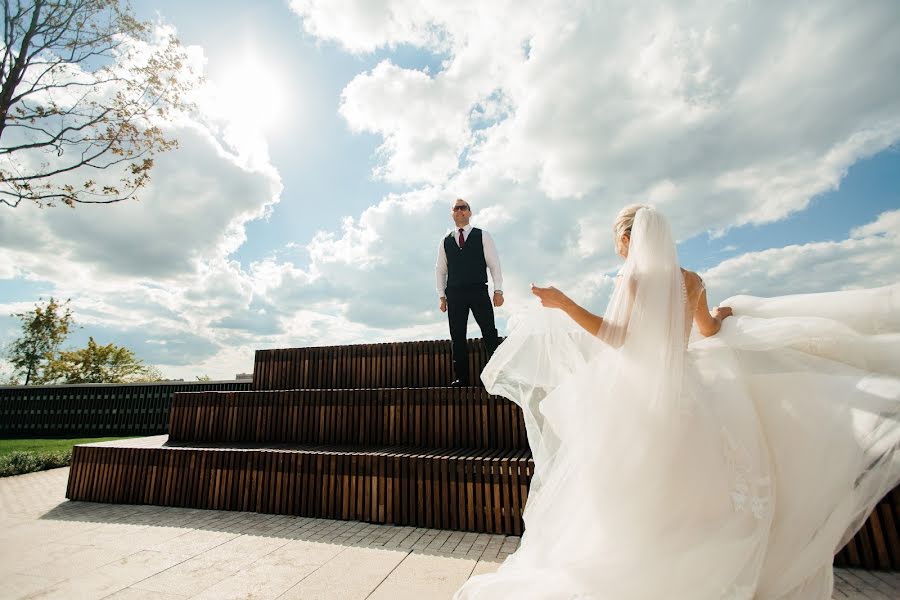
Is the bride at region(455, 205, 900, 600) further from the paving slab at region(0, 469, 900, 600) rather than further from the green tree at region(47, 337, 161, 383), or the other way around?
the green tree at region(47, 337, 161, 383)

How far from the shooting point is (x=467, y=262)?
5.25m

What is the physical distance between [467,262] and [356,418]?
250cm

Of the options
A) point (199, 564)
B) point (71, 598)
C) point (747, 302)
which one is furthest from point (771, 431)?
point (71, 598)

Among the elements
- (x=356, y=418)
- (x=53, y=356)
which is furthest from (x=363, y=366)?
(x=53, y=356)

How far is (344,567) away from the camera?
3.00 meters

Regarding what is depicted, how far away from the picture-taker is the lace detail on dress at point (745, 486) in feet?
5.57

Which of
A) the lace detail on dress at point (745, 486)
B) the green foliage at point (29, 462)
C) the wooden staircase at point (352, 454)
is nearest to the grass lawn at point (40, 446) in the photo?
the green foliage at point (29, 462)

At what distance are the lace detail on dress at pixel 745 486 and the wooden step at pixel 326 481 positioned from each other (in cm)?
202

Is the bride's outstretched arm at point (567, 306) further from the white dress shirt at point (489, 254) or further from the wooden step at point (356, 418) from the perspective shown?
the white dress shirt at point (489, 254)

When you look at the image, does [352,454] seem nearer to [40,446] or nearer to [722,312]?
[722,312]

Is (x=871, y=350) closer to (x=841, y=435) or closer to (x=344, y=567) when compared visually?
(x=841, y=435)

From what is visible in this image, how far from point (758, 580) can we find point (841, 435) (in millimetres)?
741

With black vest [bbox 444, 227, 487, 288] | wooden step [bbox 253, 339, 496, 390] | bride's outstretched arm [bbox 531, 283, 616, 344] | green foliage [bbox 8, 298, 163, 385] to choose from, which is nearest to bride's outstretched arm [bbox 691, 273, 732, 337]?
bride's outstretched arm [bbox 531, 283, 616, 344]

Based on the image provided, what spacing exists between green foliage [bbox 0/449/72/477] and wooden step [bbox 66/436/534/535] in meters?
2.69
